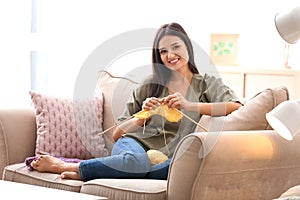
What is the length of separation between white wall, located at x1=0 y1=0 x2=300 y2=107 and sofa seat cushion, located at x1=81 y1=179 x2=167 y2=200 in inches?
80.2

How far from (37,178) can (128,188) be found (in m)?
0.50

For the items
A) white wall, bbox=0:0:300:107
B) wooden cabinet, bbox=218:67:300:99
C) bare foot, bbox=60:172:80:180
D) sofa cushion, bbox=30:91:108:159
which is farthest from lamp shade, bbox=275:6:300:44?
white wall, bbox=0:0:300:107

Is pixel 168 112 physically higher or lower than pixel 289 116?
lower

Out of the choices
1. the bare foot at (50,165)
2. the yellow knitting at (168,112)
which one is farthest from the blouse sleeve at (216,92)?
the bare foot at (50,165)

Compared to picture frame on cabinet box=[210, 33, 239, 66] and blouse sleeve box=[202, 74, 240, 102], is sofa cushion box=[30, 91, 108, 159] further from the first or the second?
picture frame on cabinet box=[210, 33, 239, 66]

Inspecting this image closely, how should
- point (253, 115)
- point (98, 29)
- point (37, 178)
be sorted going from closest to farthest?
point (253, 115) < point (37, 178) < point (98, 29)

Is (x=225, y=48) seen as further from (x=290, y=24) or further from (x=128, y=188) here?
(x=290, y=24)

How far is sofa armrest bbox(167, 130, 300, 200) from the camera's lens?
2.20 meters

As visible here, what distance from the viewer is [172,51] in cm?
268

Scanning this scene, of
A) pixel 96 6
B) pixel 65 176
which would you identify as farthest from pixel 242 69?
pixel 65 176

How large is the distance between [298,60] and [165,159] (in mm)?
1925

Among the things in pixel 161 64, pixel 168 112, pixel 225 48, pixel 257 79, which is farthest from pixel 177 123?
pixel 225 48

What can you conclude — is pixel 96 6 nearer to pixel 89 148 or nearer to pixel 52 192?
pixel 89 148

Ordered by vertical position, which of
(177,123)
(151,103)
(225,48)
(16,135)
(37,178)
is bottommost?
(37,178)
